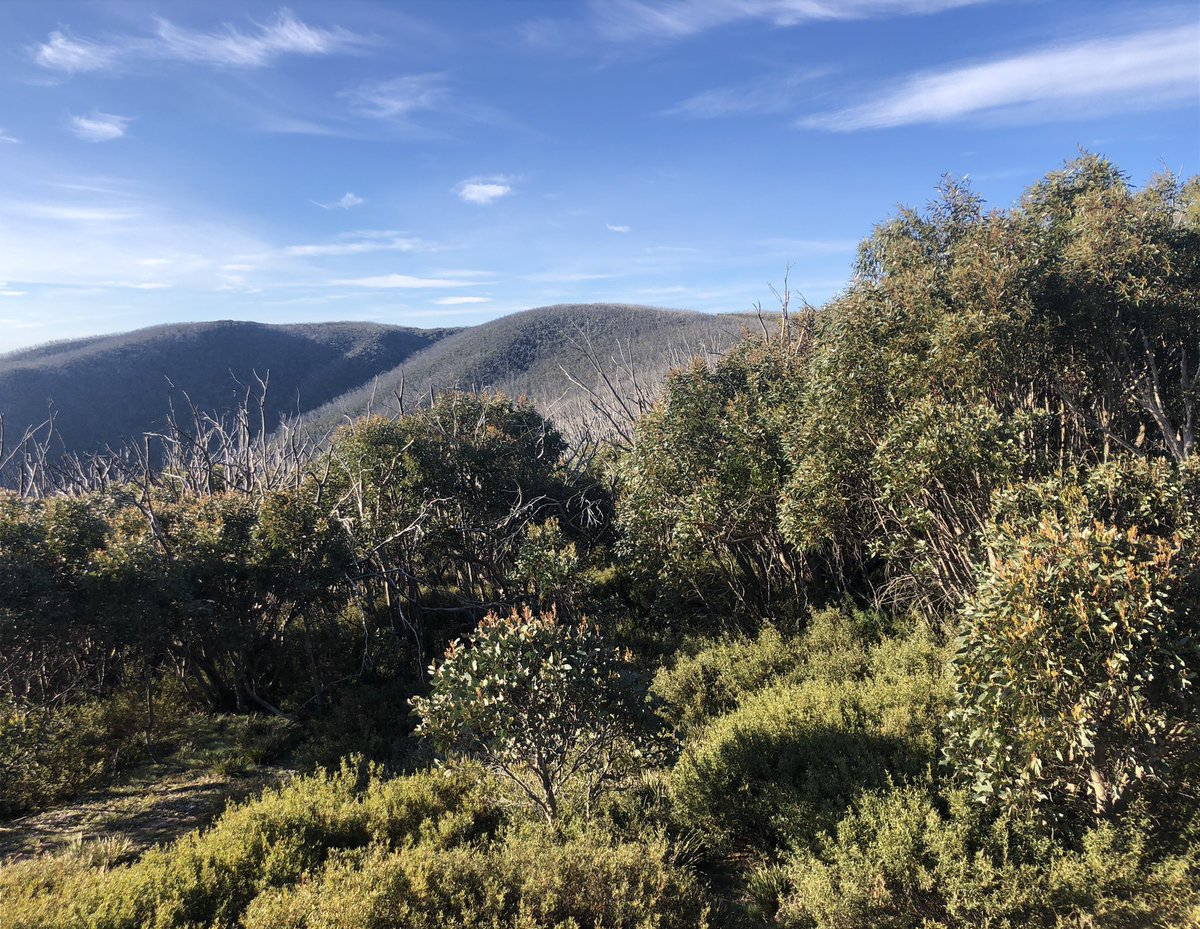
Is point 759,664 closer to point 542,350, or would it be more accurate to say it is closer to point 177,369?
point 542,350

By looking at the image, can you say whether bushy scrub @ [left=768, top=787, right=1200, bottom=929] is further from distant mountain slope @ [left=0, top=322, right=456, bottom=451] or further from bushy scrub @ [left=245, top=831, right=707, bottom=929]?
distant mountain slope @ [left=0, top=322, right=456, bottom=451]

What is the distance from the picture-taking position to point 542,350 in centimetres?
7300

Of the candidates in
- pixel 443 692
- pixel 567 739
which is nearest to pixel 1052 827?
pixel 567 739

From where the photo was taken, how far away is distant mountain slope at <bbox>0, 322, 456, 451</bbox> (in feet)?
207

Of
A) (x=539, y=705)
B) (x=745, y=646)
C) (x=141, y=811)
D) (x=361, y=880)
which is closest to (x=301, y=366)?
(x=141, y=811)

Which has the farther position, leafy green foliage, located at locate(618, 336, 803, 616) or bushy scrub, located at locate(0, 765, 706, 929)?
leafy green foliage, located at locate(618, 336, 803, 616)

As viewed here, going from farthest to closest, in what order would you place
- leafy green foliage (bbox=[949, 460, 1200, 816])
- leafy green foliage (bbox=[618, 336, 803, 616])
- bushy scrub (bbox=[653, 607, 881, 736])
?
leafy green foliage (bbox=[618, 336, 803, 616]), bushy scrub (bbox=[653, 607, 881, 736]), leafy green foliage (bbox=[949, 460, 1200, 816])

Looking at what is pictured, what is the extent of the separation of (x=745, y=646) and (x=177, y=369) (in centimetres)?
8979

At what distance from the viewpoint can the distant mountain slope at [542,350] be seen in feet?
197

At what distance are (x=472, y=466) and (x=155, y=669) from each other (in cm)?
685

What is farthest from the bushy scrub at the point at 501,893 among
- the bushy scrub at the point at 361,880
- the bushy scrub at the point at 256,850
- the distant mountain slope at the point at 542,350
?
the distant mountain slope at the point at 542,350

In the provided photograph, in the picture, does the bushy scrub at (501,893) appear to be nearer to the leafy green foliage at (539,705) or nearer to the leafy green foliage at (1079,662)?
the leafy green foliage at (539,705)

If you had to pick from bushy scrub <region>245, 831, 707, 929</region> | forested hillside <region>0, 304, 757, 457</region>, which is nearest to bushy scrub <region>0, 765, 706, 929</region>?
bushy scrub <region>245, 831, 707, 929</region>

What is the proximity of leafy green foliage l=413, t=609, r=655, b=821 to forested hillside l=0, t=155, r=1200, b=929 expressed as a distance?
0.04 metres
